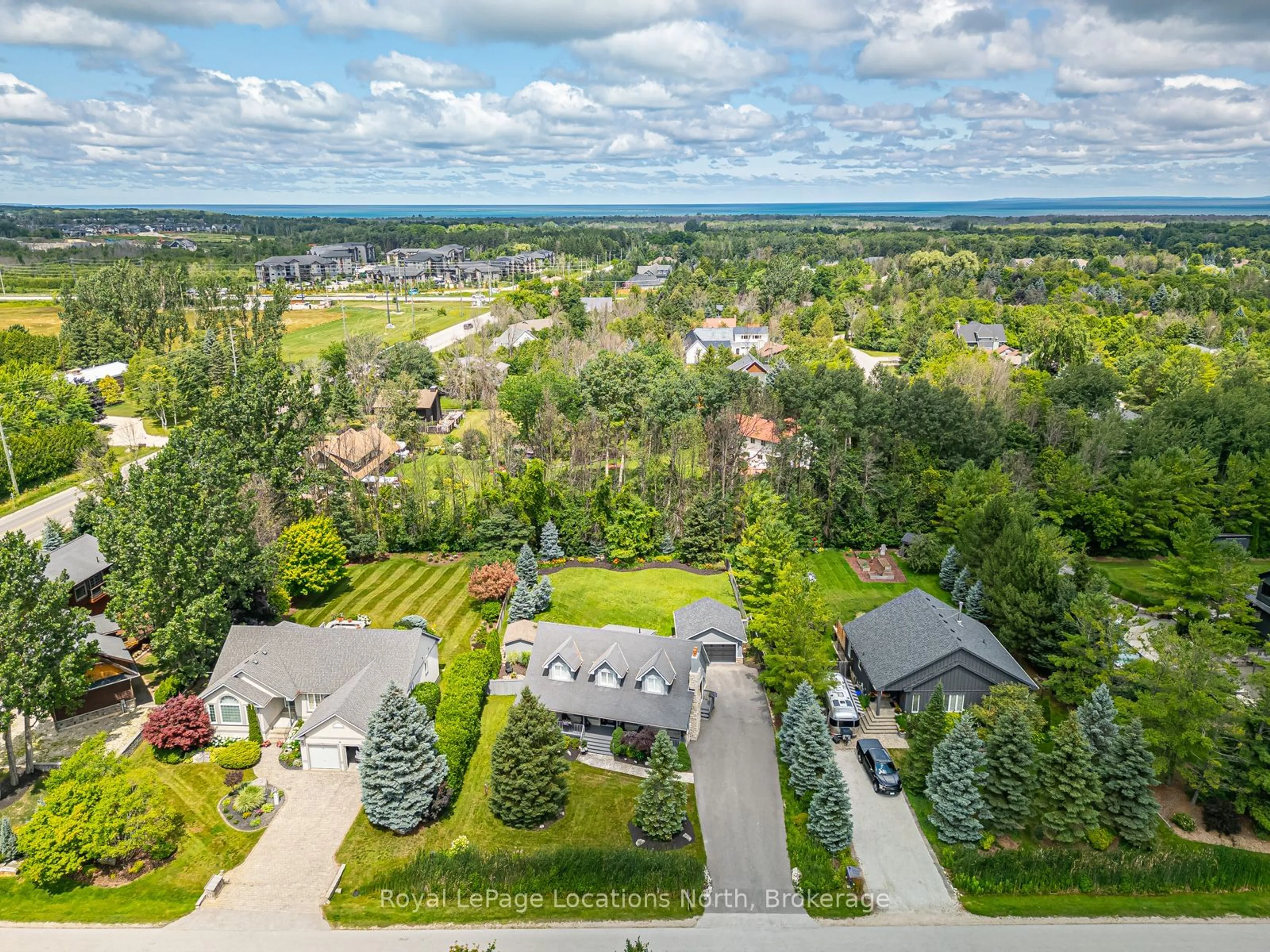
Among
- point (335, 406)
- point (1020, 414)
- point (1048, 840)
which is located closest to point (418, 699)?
point (1048, 840)

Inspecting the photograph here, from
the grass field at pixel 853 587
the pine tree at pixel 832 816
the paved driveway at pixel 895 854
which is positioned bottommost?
the grass field at pixel 853 587

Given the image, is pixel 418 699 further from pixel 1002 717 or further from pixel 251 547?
pixel 1002 717

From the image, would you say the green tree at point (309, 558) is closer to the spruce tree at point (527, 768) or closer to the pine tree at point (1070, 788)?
the spruce tree at point (527, 768)

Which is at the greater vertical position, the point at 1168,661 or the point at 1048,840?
the point at 1168,661

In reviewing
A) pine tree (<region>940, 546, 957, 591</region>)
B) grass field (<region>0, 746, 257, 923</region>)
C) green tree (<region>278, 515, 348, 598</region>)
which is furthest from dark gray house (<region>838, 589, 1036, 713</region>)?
green tree (<region>278, 515, 348, 598</region>)

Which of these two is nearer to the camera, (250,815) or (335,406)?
(250,815)

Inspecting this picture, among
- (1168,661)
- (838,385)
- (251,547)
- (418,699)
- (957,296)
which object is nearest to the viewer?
(1168,661)

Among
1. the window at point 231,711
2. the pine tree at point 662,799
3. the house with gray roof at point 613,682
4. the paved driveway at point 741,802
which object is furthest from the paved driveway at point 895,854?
the window at point 231,711
